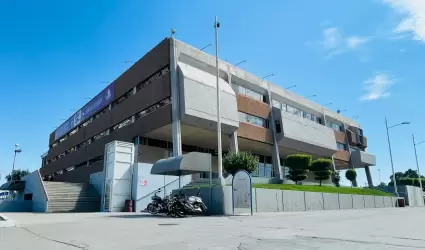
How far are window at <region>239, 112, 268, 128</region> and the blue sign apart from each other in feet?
55.7

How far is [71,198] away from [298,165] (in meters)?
23.3

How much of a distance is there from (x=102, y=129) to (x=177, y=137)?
17904mm

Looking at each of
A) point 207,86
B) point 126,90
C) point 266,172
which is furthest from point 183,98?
point 266,172

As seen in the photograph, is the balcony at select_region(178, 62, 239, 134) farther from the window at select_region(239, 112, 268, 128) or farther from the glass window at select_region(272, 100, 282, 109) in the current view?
the glass window at select_region(272, 100, 282, 109)

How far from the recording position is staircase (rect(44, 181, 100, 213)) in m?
23.8

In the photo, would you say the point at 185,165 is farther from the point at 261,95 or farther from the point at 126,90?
the point at 261,95

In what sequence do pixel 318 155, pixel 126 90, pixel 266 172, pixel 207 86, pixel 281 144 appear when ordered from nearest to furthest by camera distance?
pixel 207 86 < pixel 126 90 < pixel 281 144 < pixel 266 172 < pixel 318 155

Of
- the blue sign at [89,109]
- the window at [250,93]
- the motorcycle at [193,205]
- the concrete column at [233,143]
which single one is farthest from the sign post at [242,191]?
the blue sign at [89,109]

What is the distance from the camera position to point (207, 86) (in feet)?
98.8

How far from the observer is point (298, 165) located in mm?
34969

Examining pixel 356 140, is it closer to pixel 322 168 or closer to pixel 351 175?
pixel 351 175

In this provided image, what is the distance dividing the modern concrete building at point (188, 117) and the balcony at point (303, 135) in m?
0.12

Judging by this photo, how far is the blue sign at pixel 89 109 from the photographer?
41.3m

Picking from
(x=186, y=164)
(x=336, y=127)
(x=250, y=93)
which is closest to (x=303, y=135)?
(x=250, y=93)
